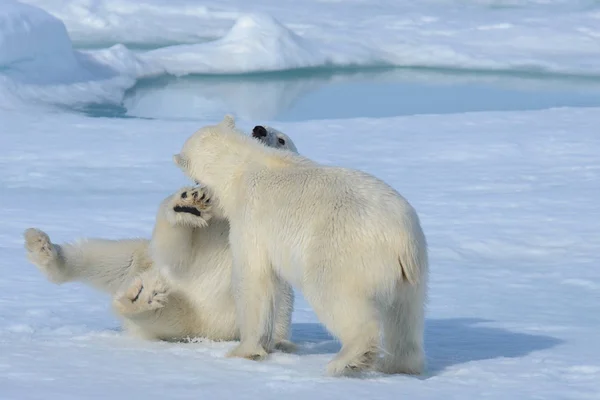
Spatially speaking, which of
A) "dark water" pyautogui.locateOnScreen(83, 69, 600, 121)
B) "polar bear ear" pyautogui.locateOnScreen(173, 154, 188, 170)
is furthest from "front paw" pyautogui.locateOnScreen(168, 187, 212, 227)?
"dark water" pyautogui.locateOnScreen(83, 69, 600, 121)

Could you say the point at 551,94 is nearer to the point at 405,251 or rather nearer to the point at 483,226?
the point at 483,226

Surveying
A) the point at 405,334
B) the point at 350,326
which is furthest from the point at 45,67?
the point at 350,326

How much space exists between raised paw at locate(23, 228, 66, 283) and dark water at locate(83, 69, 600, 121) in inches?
245

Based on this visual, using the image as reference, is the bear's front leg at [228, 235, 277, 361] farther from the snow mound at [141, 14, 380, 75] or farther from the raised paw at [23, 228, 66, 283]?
the snow mound at [141, 14, 380, 75]

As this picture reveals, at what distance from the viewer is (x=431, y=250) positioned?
4840 millimetres

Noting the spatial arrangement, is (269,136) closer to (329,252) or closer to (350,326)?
(329,252)

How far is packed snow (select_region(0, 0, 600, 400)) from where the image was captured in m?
2.74

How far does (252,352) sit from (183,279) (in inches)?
18.7

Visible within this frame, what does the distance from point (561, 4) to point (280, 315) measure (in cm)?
1368

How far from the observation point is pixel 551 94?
11164mm

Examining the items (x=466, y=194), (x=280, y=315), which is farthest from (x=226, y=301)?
(x=466, y=194)

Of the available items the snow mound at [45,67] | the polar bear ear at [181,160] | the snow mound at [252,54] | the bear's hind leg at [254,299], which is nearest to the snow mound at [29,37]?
the snow mound at [45,67]

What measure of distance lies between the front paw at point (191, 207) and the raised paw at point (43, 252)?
0.45m

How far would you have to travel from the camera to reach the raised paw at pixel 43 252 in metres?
3.31
